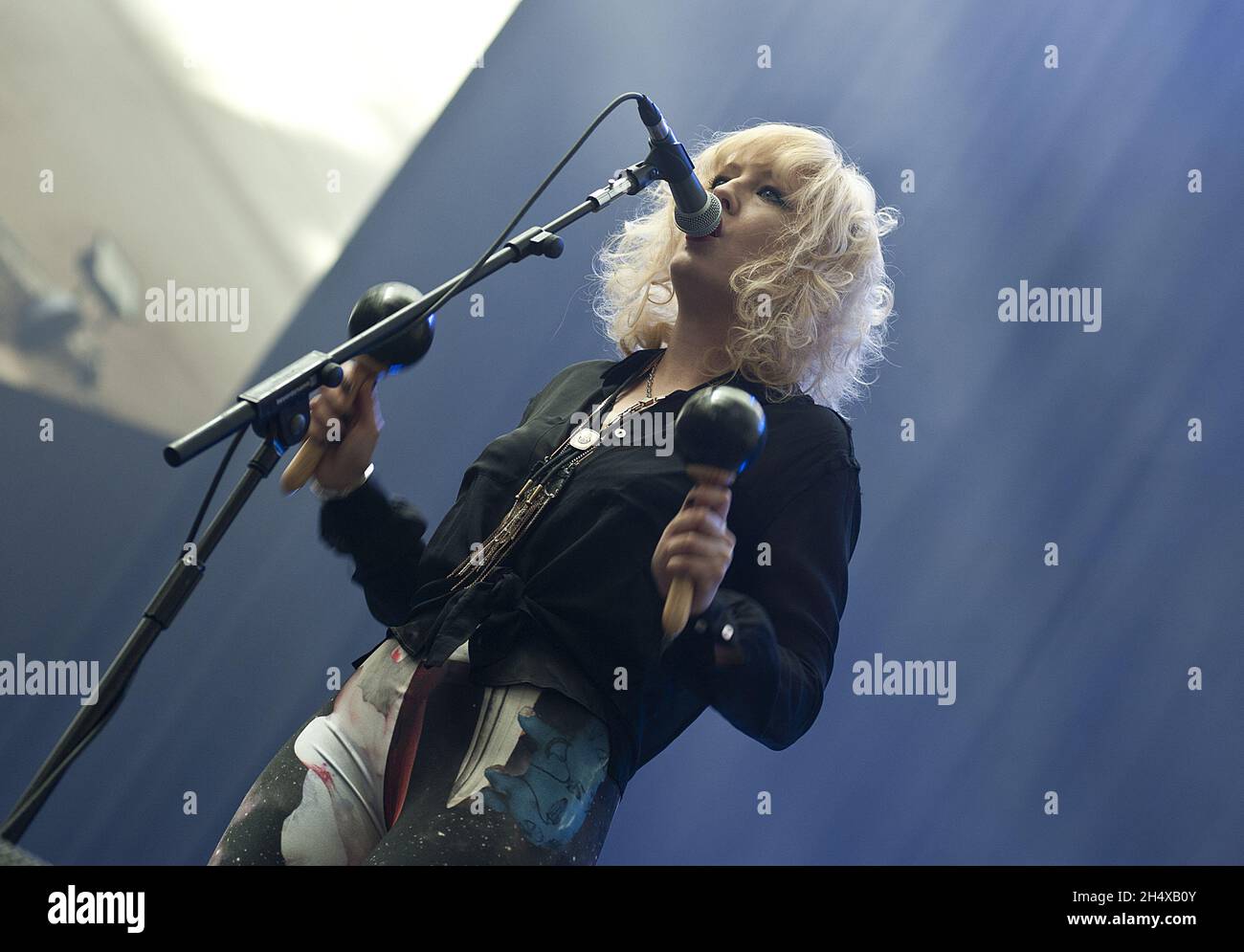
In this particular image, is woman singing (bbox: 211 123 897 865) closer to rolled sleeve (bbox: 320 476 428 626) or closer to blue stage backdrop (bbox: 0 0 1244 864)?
rolled sleeve (bbox: 320 476 428 626)

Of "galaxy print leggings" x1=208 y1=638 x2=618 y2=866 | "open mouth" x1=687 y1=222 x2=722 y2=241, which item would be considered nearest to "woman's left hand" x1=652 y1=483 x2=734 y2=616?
"galaxy print leggings" x1=208 y1=638 x2=618 y2=866

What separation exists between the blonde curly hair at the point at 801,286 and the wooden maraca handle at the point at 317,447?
471 millimetres

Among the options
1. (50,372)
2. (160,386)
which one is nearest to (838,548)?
(160,386)

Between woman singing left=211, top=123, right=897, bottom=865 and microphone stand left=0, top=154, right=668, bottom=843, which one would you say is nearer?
microphone stand left=0, top=154, right=668, bottom=843

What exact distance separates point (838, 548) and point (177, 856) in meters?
1.84

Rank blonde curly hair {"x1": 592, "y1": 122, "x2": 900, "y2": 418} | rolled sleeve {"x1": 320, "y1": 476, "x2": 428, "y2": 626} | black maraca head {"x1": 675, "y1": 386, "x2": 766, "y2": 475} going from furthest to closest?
1. blonde curly hair {"x1": 592, "y1": 122, "x2": 900, "y2": 418}
2. rolled sleeve {"x1": 320, "y1": 476, "x2": 428, "y2": 626}
3. black maraca head {"x1": 675, "y1": 386, "x2": 766, "y2": 475}

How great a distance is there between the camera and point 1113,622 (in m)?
2.52

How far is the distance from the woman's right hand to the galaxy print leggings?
22 centimetres

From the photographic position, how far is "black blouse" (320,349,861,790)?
49.9 inches

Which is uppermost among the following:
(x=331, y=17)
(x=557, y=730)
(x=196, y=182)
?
(x=331, y=17)

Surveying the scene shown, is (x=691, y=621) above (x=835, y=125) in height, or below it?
below

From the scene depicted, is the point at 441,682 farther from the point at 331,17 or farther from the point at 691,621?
the point at 331,17

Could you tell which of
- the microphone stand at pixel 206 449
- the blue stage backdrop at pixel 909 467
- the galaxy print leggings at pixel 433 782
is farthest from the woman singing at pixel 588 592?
the blue stage backdrop at pixel 909 467

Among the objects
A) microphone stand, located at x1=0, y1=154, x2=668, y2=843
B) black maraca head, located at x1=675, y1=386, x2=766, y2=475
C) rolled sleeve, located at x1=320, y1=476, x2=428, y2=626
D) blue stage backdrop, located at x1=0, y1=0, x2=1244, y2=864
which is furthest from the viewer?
blue stage backdrop, located at x1=0, y1=0, x2=1244, y2=864
